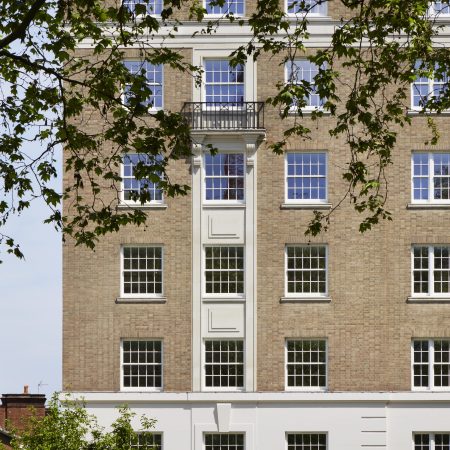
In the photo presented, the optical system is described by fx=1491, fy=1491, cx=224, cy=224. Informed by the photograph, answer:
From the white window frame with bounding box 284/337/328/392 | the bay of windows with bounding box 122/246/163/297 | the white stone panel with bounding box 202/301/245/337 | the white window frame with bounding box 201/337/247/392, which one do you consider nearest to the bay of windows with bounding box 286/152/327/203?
the white stone panel with bounding box 202/301/245/337

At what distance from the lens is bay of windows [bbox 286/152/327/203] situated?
1996 inches

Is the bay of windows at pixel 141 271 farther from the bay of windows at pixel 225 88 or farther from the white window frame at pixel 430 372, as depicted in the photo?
the white window frame at pixel 430 372

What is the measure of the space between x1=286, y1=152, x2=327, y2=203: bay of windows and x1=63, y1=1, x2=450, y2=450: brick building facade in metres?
0.05

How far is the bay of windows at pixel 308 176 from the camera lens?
166 feet

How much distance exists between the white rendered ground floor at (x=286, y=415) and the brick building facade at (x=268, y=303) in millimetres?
48

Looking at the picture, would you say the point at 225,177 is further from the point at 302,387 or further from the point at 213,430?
the point at 213,430

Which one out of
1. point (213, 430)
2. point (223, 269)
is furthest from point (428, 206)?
point (213, 430)

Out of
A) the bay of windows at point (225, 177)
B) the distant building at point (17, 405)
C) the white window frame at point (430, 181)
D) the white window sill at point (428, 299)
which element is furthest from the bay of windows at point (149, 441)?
the white window frame at point (430, 181)

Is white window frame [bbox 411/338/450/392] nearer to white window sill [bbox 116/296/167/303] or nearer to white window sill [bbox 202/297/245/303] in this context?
white window sill [bbox 202/297/245/303]

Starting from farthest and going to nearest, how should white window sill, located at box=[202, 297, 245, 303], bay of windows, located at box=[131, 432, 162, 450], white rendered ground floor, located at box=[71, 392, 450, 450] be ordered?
1. white window sill, located at box=[202, 297, 245, 303]
2. white rendered ground floor, located at box=[71, 392, 450, 450]
3. bay of windows, located at box=[131, 432, 162, 450]

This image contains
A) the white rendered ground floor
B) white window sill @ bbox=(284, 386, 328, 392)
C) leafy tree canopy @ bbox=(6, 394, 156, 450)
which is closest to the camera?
leafy tree canopy @ bbox=(6, 394, 156, 450)

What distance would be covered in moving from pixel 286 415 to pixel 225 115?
34.0 ft

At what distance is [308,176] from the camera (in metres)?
50.7

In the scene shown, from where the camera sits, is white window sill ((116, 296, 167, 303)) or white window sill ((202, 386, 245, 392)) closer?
white window sill ((116, 296, 167, 303))
